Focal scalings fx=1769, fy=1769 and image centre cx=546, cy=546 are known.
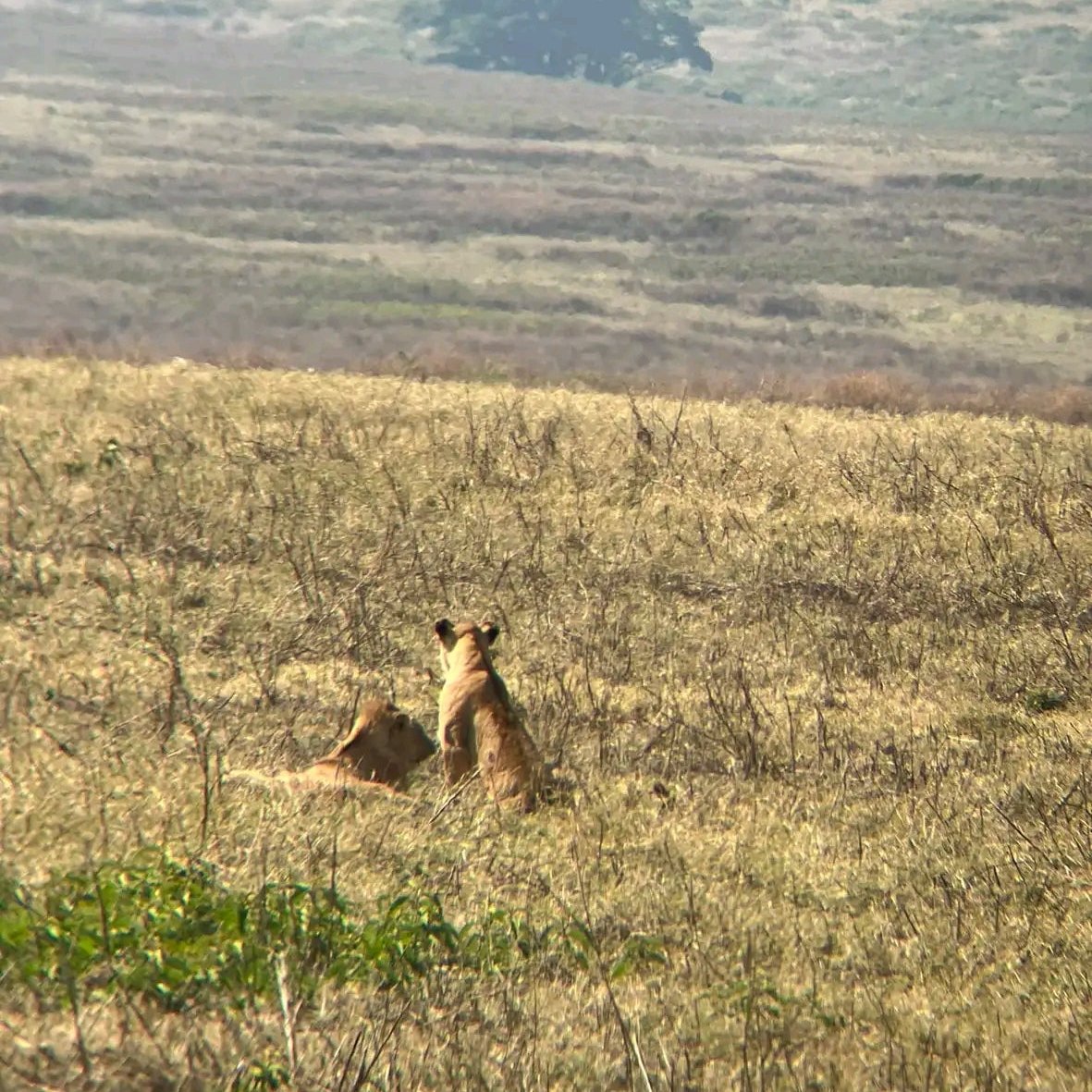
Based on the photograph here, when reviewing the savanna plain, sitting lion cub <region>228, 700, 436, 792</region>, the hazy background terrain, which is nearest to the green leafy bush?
the savanna plain

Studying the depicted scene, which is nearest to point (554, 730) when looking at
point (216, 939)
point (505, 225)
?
point (216, 939)

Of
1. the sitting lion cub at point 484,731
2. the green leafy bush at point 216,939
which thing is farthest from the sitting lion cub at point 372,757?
the green leafy bush at point 216,939

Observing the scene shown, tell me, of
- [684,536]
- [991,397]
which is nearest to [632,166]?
[991,397]

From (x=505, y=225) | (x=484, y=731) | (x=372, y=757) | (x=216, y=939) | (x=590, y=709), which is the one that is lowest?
(x=505, y=225)

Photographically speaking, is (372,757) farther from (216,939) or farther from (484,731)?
(216,939)

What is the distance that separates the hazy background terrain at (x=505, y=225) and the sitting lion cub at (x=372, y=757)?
1418 centimetres

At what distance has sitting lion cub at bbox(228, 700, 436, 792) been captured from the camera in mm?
6203

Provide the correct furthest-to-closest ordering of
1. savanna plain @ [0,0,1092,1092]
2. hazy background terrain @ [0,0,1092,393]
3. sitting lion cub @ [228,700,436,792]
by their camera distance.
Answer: hazy background terrain @ [0,0,1092,393]
sitting lion cub @ [228,700,436,792]
savanna plain @ [0,0,1092,1092]

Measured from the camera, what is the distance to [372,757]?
643 centimetres

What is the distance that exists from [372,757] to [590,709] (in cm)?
157

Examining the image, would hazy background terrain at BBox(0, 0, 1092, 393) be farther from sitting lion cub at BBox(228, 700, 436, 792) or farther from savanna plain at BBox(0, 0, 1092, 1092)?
sitting lion cub at BBox(228, 700, 436, 792)

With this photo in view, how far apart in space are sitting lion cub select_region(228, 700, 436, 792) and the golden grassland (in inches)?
5.8

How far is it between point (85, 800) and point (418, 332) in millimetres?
30554

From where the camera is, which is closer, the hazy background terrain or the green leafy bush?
the green leafy bush
